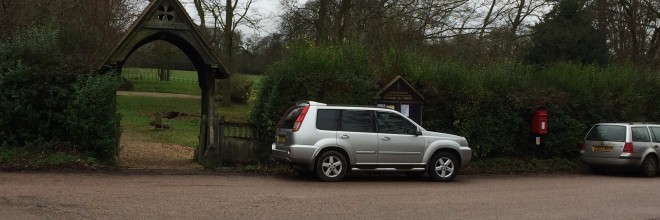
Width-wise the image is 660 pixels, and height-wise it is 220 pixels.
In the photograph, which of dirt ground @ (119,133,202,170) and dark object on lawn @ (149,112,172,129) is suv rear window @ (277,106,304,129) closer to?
dirt ground @ (119,133,202,170)

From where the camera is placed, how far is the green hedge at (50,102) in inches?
488

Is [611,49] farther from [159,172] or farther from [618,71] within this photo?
[159,172]

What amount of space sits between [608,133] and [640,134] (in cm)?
86

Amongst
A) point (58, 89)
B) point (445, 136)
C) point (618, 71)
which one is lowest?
point (445, 136)

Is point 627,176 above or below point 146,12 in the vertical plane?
below

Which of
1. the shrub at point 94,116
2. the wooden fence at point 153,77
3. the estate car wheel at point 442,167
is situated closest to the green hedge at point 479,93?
the estate car wheel at point 442,167

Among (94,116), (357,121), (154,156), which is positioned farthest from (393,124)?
(154,156)

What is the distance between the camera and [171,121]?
1240 inches

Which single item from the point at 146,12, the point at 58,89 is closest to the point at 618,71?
the point at 146,12

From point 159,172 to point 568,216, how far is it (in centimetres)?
806

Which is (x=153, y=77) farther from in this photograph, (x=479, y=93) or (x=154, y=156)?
(x=479, y=93)

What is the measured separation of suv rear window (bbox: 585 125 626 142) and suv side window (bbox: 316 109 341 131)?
26.0 feet

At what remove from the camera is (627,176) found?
15922 mm

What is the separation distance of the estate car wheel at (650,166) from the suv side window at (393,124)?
7.11 meters
